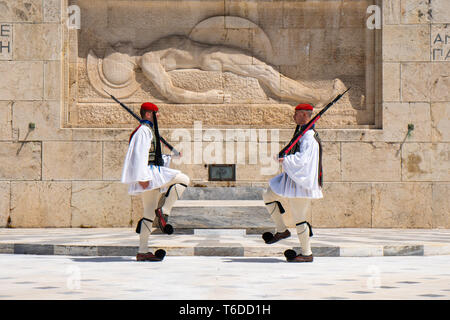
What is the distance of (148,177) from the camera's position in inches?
320

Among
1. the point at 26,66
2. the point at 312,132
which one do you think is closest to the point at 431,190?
the point at 312,132

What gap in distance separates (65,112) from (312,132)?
6.62 meters

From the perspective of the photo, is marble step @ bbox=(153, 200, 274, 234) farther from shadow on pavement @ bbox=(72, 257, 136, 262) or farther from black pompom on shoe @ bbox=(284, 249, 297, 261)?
black pompom on shoe @ bbox=(284, 249, 297, 261)

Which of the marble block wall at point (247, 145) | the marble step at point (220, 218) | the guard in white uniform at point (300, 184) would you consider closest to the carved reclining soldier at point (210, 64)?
the marble block wall at point (247, 145)

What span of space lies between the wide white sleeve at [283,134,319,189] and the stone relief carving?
572 cm

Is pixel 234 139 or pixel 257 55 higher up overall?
pixel 257 55

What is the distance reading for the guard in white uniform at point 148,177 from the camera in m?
8.16

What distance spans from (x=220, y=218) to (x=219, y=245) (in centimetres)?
210

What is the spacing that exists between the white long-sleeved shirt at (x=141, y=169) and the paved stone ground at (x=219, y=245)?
1.23 m

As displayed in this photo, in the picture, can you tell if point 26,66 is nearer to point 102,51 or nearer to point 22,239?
point 102,51

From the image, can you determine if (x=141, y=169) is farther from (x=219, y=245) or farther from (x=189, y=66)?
(x=189, y=66)

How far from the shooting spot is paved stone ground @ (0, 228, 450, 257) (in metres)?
9.11

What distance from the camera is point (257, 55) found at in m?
14.0

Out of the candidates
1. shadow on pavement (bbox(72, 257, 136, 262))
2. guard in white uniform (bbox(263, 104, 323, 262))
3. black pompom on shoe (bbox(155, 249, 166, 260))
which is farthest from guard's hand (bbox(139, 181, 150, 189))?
guard in white uniform (bbox(263, 104, 323, 262))
